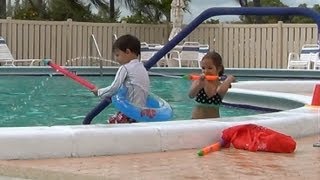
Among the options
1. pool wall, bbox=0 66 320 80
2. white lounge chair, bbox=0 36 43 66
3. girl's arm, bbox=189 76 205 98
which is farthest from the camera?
white lounge chair, bbox=0 36 43 66

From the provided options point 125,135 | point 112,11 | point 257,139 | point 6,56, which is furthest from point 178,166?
point 112,11

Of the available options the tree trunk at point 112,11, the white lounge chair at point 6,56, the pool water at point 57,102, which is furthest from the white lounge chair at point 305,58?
the tree trunk at point 112,11

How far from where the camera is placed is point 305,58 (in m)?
17.4

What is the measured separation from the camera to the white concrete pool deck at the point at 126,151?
12.7 ft

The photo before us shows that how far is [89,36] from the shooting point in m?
19.4

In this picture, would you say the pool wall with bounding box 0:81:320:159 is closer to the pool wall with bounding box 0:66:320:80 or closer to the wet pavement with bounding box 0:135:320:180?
the wet pavement with bounding box 0:135:320:180

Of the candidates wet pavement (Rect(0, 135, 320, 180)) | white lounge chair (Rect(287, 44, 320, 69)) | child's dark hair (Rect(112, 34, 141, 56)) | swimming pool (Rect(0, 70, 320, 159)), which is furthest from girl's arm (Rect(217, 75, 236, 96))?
white lounge chair (Rect(287, 44, 320, 69))

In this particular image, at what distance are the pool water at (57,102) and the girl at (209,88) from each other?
4.88ft

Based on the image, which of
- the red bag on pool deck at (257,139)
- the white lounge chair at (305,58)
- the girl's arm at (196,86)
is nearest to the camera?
the red bag on pool deck at (257,139)

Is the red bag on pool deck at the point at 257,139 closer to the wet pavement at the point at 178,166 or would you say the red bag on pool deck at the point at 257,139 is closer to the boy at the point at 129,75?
the wet pavement at the point at 178,166

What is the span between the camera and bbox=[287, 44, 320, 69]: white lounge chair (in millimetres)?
17013

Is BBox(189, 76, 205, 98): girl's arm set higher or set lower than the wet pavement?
higher

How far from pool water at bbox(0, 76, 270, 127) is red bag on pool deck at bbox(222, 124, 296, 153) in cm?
261

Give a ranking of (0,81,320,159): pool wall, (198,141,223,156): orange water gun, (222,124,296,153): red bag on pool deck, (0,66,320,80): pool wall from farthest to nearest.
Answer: (0,66,320,80): pool wall, (222,124,296,153): red bag on pool deck, (198,141,223,156): orange water gun, (0,81,320,159): pool wall
